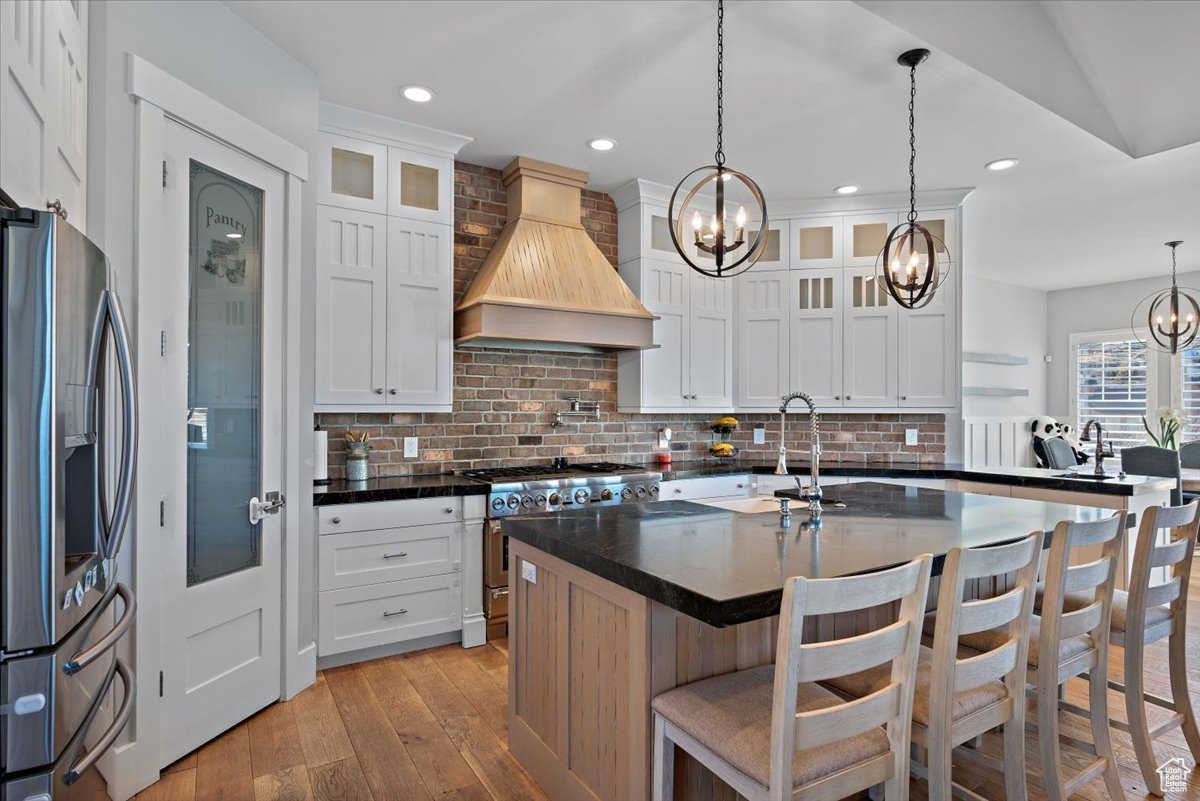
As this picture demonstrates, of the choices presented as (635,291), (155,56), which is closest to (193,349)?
(155,56)

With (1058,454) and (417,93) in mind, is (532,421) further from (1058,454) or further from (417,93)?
(1058,454)

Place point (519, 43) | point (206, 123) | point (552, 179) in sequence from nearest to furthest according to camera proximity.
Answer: point (206, 123)
point (519, 43)
point (552, 179)

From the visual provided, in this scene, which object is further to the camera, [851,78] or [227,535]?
[851,78]

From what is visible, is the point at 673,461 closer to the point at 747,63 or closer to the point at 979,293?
the point at 747,63

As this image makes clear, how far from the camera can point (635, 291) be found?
4453 mm

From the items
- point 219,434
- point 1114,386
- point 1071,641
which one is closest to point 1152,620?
point 1071,641

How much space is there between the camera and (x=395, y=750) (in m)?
2.36

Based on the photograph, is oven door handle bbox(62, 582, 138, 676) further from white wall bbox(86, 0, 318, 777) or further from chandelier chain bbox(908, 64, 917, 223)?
chandelier chain bbox(908, 64, 917, 223)

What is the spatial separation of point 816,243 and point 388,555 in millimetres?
3703

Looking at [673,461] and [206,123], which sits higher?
[206,123]

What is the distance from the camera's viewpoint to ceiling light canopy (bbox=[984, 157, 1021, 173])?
150 inches

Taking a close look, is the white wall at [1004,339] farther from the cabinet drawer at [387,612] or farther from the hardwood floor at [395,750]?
the cabinet drawer at [387,612]

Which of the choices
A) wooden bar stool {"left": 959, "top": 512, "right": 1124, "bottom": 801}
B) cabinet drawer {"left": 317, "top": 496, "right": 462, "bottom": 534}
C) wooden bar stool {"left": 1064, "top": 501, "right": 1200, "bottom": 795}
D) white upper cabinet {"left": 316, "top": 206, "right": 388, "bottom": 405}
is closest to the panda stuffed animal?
wooden bar stool {"left": 1064, "top": 501, "right": 1200, "bottom": 795}

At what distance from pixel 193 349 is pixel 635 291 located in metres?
2.81
